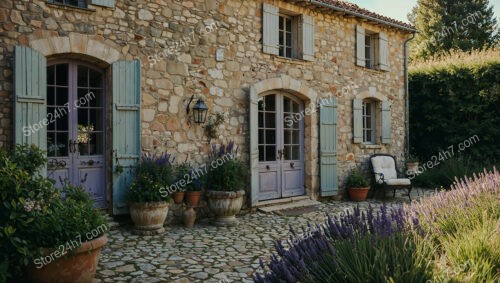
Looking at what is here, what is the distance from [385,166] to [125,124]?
6.34 m

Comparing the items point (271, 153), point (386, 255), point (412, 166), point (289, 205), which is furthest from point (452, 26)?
point (386, 255)

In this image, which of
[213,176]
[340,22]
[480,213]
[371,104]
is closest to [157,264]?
[213,176]

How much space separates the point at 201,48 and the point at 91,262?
4.13 meters

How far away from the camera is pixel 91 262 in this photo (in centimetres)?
372

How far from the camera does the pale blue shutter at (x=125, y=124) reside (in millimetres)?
5852

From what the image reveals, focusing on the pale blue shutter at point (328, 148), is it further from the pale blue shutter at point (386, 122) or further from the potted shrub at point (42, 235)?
the potted shrub at point (42, 235)

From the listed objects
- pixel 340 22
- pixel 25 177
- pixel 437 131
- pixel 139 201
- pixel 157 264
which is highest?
pixel 340 22

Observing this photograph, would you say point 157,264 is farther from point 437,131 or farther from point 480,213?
point 437,131

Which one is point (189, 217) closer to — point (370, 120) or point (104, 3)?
point (104, 3)

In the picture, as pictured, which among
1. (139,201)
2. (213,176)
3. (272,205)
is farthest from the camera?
(272,205)

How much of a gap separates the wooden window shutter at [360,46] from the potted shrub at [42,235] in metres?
7.31

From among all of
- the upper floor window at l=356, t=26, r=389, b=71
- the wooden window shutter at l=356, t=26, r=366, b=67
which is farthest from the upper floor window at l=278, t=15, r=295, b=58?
the upper floor window at l=356, t=26, r=389, b=71

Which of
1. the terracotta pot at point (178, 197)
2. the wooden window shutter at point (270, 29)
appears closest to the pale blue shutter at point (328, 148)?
the wooden window shutter at point (270, 29)

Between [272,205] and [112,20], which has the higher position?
[112,20]
